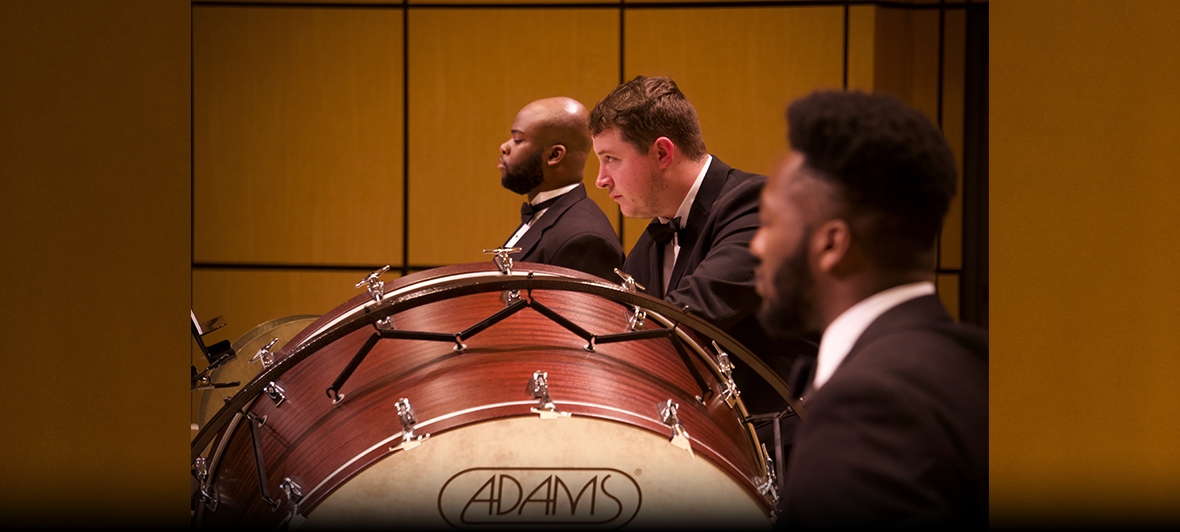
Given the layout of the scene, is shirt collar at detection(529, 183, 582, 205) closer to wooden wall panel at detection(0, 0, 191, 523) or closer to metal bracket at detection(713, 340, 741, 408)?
metal bracket at detection(713, 340, 741, 408)

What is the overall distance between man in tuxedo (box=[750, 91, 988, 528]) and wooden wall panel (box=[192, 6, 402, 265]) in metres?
2.75

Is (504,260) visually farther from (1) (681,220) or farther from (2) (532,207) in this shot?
(2) (532,207)

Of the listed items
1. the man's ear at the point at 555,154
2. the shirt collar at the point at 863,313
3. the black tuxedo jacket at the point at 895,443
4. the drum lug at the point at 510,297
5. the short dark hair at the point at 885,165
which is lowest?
the black tuxedo jacket at the point at 895,443

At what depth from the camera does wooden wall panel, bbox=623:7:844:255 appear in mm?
2883

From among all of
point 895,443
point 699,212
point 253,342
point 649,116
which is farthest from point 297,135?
point 895,443

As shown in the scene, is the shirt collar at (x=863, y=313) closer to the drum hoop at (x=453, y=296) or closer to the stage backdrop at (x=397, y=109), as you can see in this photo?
the drum hoop at (x=453, y=296)

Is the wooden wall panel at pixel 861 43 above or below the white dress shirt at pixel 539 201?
above

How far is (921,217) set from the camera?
65 cm

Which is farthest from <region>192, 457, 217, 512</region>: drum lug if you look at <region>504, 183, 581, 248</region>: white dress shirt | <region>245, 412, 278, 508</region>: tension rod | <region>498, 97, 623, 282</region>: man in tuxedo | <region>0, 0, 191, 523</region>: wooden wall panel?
<region>504, 183, 581, 248</region>: white dress shirt

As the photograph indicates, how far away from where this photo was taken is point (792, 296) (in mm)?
679

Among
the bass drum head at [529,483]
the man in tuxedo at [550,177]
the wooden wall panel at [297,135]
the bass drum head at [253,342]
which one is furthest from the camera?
the wooden wall panel at [297,135]

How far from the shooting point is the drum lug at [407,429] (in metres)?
1.08

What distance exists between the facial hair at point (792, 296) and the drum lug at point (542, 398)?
1.53 feet

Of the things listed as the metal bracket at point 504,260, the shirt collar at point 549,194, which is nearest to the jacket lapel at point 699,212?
the metal bracket at point 504,260
